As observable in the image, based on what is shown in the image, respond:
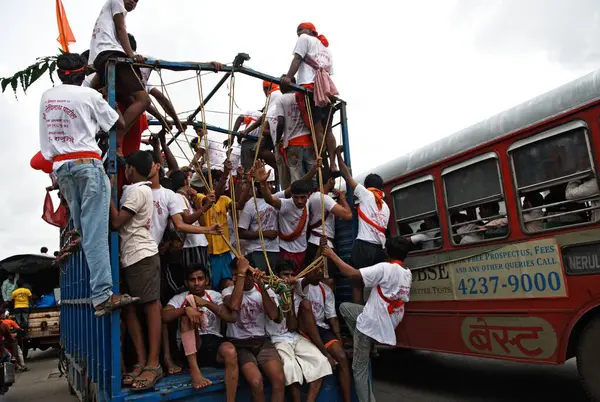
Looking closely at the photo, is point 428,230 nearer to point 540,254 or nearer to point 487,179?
point 487,179

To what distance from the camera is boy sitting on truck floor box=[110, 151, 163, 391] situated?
3.44 metres

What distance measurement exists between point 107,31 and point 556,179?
423cm

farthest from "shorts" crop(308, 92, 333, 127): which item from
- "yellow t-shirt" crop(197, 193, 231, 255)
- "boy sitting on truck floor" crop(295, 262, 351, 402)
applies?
"boy sitting on truck floor" crop(295, 262, 351, 402)

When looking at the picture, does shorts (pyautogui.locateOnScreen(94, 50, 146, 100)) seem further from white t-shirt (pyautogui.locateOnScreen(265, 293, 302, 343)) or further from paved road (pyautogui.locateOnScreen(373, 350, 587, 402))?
paved road (pyautogui.locateOnScreen(373, 350, 587, 402))

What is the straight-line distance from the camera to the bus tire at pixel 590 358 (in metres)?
4.01

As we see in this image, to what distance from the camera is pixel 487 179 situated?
5.02m

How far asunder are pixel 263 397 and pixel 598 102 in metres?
3.79

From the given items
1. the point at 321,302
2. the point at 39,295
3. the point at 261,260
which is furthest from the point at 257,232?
the point at 39,295

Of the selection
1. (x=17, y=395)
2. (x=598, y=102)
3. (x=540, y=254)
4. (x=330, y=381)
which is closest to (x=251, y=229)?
(x=330, y=381)

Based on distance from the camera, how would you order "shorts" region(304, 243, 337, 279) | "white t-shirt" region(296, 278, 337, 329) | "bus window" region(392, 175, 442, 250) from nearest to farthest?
"white t-shirt" region(296, 278, 337, 329), "shorts" region(304, 243, 337, 279), "bus window" region(392, 175, 442, 250)

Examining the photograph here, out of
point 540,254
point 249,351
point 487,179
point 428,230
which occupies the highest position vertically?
point 487,179

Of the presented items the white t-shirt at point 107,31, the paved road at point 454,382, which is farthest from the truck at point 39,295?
the white t-shirt at point 107,31

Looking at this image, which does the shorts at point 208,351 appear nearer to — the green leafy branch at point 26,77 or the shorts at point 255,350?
the shorts at point 255,350

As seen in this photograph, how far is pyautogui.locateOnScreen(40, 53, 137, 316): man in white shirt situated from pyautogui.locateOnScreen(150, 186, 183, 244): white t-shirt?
575 mm
